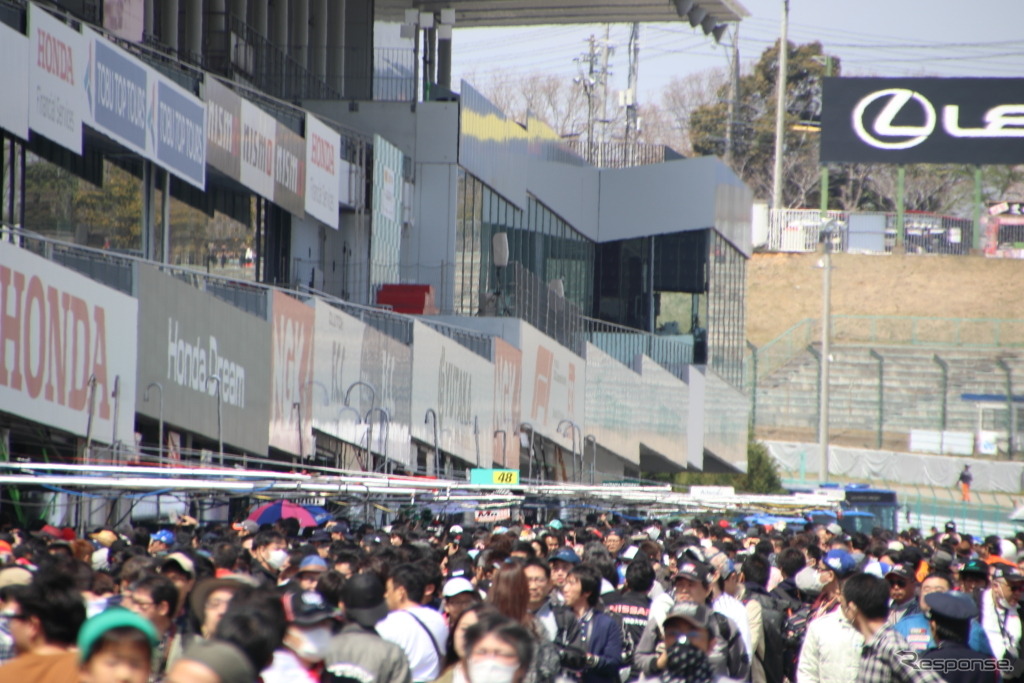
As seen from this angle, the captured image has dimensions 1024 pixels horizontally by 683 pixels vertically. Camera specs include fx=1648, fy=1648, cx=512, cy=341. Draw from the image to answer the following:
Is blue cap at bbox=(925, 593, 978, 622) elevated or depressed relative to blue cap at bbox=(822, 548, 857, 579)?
elevated

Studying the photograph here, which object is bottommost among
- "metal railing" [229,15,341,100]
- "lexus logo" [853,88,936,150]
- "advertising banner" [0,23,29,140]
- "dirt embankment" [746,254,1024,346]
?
"advertising banner" [0,23,29,140]

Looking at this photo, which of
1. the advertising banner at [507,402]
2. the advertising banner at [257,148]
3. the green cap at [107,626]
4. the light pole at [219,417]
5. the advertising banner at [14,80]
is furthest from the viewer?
the advertising banner at [507,402]

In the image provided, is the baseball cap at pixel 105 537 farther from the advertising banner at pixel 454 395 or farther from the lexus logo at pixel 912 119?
the lexus logo at pixel 912 119

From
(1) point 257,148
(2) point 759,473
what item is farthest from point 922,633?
(2) point 759,473

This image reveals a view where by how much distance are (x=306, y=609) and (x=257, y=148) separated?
21366 mm

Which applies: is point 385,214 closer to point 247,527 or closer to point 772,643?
point 247,527

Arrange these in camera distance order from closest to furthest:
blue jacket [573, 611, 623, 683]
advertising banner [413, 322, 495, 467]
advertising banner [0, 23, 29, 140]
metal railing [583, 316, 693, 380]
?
blue jacket [573, 611, 623, 683] → advertising banner [0, 23, 29, 140] → advertising banner [413, 322, 495, 467] → metal railing [583, 316, 693, 380]

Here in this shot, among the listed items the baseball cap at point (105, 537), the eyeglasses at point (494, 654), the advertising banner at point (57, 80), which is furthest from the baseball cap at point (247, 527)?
the eyeglasses at point (494, 654)

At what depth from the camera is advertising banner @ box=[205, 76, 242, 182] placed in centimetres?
2489

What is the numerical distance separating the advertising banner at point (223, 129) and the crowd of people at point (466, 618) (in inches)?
484

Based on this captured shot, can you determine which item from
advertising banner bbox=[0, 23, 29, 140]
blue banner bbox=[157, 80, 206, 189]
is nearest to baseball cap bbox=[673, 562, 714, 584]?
advertising banner bbox=[0, 23, 29, 140]

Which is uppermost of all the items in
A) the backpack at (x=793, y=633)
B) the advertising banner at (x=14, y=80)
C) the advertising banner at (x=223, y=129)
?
the advertising banner at (x=223, y=129)

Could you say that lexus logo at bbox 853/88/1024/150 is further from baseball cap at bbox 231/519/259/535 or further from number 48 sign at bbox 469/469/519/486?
baseball cap at bbox 231/519/259/535

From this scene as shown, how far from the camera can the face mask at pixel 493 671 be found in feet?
18.8
